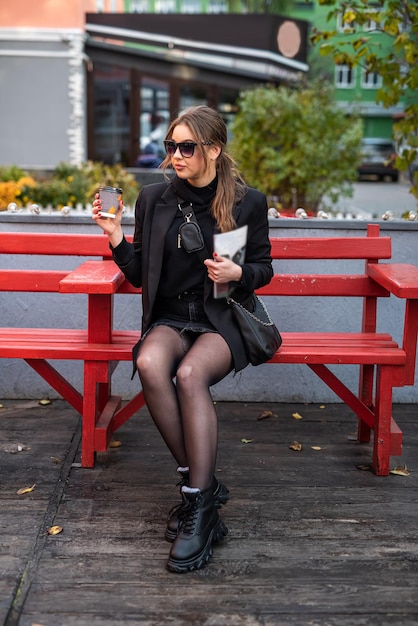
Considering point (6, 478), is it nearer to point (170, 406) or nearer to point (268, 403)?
point (170, 406)

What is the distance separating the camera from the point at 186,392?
319 centimetres

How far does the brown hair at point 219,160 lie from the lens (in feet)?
11.1

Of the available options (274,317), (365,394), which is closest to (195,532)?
(365,394)

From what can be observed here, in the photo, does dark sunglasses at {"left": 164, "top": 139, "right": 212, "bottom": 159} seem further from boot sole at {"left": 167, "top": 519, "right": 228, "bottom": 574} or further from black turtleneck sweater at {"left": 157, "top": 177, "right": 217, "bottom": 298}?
boot sole at {"left": 167, "top": 519, "right": 228, "bottom": 574}

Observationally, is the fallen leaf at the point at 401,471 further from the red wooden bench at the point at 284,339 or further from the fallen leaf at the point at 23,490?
the fallen leaf at the point at 23,490

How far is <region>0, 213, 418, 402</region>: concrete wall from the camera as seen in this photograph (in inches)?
190

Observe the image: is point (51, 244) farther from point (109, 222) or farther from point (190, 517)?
point (190, 517)

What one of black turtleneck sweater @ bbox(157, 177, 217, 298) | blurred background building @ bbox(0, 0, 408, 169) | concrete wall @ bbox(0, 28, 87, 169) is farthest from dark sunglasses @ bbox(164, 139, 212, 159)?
concrete wall @ bbox(0, 28, 87, 169)

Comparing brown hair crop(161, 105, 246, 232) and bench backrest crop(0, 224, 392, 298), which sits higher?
brown hair crop(161, 105, 246, 232)

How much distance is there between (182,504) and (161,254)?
39.3 inches

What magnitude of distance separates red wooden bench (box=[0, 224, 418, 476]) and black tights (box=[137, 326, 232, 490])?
427mm

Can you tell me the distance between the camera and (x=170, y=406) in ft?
10.6

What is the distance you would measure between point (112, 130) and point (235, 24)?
3.92 m

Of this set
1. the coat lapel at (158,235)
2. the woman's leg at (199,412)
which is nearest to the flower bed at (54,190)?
the coat lapel at (158,235)
